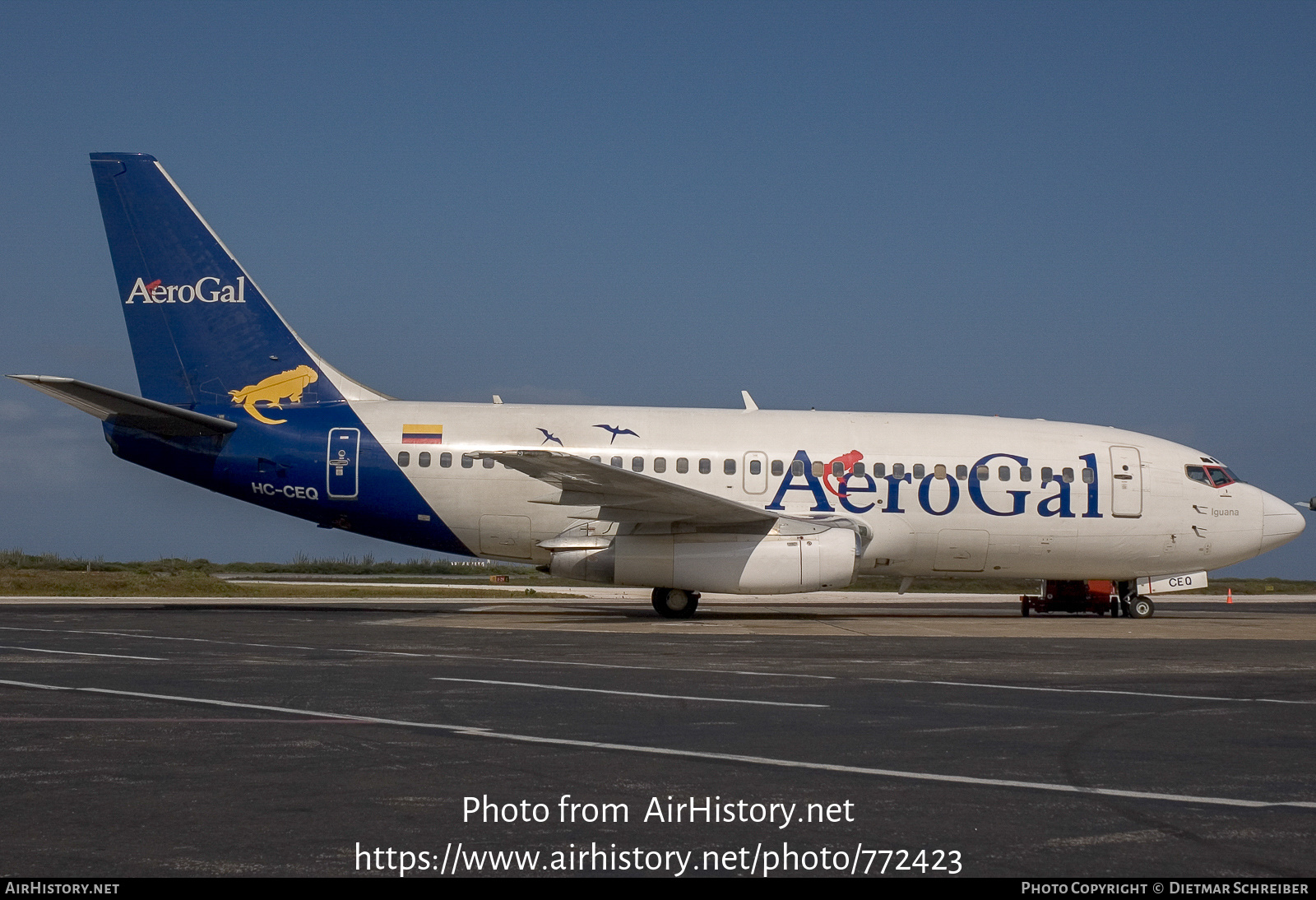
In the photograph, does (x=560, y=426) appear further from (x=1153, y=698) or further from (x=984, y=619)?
(x=1153, y=698)

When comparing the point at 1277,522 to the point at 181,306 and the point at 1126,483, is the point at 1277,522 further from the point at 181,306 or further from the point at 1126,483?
the point at 181,306

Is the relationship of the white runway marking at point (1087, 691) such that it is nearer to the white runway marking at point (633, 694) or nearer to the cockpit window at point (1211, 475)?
the white runway marking at point (633, 694)

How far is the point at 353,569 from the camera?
50.9m

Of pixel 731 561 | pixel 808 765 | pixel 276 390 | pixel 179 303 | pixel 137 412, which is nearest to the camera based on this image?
pixel 808 765

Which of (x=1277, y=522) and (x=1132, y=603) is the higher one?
(x=1277, y=522)

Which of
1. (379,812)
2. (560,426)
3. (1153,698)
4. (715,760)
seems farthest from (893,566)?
(379,812)

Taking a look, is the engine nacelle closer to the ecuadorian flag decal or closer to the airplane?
the airplane

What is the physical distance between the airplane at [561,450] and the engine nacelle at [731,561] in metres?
0.74

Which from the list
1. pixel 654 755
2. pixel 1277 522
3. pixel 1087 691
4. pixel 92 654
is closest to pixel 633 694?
pixel 654 755

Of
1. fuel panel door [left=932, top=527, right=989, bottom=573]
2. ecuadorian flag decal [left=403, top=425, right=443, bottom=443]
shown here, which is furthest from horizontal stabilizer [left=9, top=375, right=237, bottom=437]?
fuel panel door [left=932, top=527, right=989, bottom=573]

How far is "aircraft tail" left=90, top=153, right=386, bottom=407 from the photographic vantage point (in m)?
21.9

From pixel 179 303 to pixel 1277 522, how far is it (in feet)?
69.6

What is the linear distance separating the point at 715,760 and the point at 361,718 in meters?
2.91

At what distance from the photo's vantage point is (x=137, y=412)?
2069 cm
